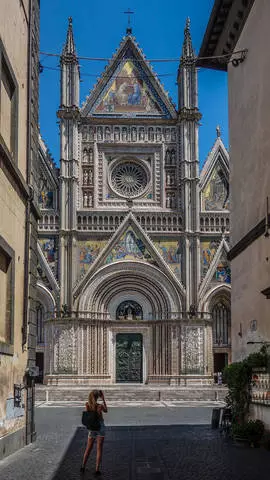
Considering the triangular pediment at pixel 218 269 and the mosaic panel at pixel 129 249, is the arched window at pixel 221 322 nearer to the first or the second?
the triangular pediment at pixel 218 269

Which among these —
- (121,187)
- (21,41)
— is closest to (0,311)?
(21,41)

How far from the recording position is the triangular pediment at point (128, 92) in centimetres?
4153

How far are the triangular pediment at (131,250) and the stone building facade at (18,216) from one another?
22444 millimetres

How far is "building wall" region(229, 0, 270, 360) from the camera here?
14.8m

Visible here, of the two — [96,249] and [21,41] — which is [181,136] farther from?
[21,41]

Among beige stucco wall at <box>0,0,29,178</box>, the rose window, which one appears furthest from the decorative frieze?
beige stucco wall at <box>0,0,29,178</box>

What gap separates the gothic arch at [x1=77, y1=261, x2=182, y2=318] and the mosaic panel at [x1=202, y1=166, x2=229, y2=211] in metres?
4.92

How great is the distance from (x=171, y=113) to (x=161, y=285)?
10.1 meters

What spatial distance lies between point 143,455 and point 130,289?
2692 cm

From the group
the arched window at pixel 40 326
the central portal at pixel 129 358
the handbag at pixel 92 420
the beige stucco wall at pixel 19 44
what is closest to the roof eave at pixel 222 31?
the beige stucco wall at pixel 19 44

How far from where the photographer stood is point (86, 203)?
40.4 meters

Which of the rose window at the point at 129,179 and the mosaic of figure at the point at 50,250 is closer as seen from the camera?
the mosaic of figure at the point at 50,250

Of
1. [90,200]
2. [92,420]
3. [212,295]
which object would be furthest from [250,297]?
[90,200]

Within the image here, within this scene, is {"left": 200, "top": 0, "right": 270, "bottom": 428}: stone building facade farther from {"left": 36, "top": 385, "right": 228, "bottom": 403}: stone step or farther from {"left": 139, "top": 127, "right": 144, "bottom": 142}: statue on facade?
{"left": 139, "top": 127, "right": 144, "bottom": 142}: statue on facade
